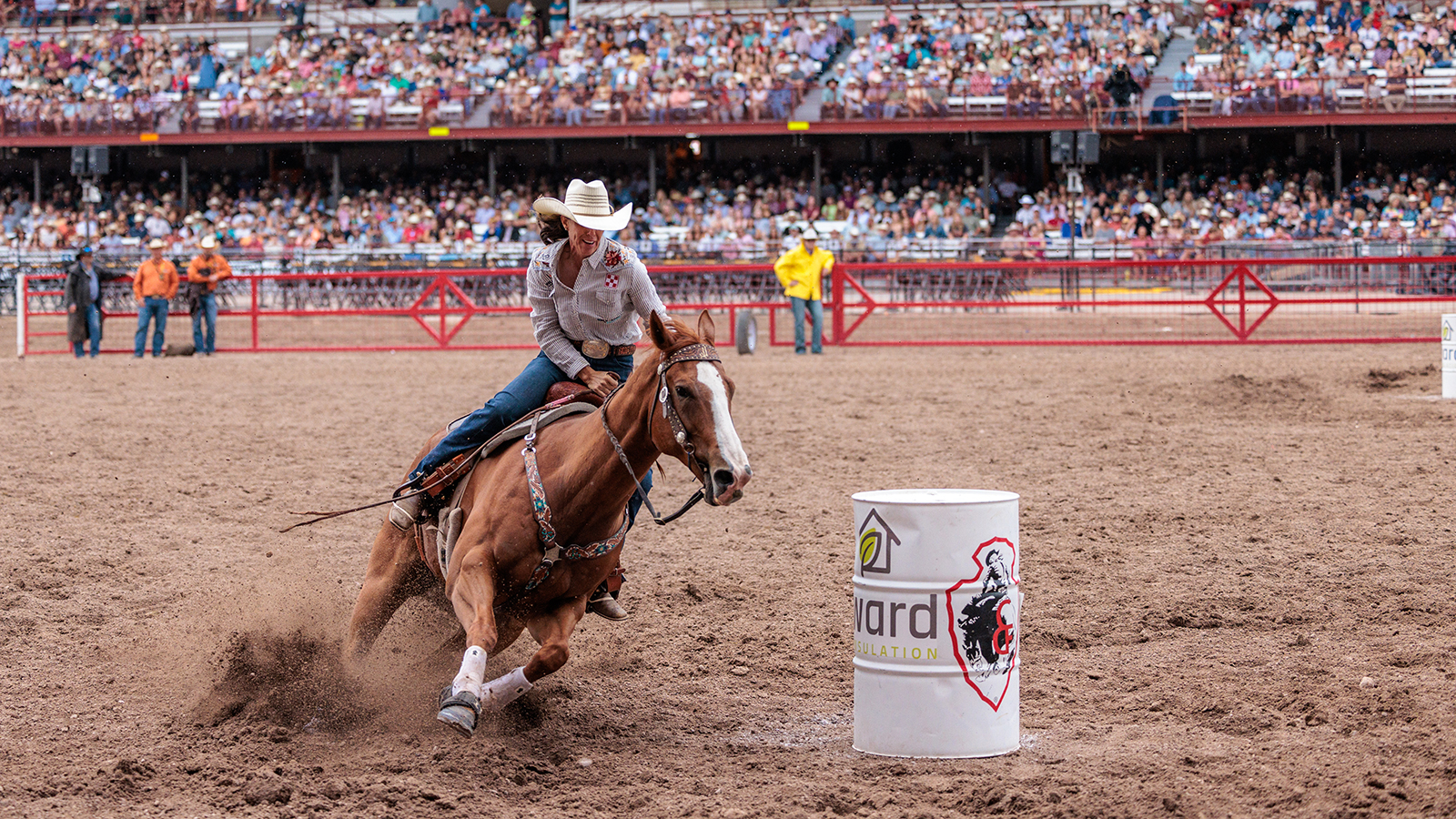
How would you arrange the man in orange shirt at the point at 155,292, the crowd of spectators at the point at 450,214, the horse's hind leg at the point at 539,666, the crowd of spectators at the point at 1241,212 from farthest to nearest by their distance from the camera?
the crowd of spectators at the point at 450,214, the crowd of spectators at the point at 1241,212, the man in orange shirt at the point at 155,292, the horse's hind leg at the point at 539,666

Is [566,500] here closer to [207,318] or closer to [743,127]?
[207,318]

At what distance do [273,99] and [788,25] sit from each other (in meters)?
15.0

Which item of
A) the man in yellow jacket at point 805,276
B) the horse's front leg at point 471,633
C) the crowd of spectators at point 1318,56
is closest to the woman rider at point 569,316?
the horse's front leg at point 471,633

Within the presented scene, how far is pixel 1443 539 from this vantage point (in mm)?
7590

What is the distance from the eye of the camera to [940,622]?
448 cm

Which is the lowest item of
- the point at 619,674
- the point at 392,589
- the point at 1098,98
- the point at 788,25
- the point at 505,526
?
the point at 619,674

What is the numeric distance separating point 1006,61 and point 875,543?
1342 inches

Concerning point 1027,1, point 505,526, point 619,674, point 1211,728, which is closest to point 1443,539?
point 1211,728

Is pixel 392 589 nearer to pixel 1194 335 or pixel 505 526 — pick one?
pixel 505 526

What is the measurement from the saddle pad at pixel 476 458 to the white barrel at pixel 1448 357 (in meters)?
10.4

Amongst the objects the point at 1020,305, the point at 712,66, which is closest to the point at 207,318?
the point at 1020,305

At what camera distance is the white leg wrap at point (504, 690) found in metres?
4.91

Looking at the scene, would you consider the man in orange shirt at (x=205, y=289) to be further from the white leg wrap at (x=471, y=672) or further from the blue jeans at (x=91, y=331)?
the white leg wrap at (x=471, y=672)

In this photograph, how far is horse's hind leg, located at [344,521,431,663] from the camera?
575 cm
